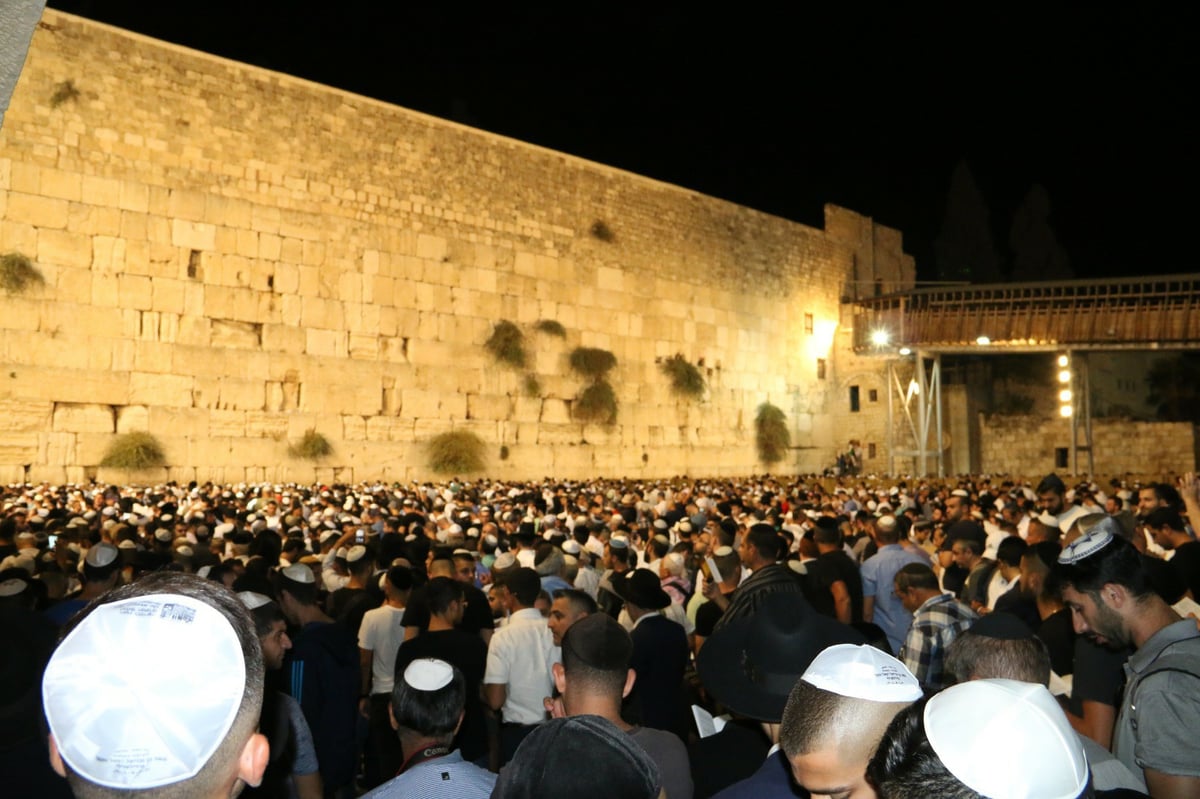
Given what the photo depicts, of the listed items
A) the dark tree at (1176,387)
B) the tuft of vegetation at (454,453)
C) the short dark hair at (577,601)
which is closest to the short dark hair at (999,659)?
the short dark hair at (577,601)

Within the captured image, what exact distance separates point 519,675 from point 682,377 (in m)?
18.9

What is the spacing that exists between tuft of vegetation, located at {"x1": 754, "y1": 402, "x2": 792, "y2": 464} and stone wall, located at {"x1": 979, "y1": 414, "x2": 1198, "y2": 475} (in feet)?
23.8

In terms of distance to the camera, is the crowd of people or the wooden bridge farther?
the wooden bridge

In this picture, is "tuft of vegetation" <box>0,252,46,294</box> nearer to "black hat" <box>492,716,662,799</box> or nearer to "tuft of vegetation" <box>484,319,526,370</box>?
"tuft of vegetation" <box>484,319,526,370</box>

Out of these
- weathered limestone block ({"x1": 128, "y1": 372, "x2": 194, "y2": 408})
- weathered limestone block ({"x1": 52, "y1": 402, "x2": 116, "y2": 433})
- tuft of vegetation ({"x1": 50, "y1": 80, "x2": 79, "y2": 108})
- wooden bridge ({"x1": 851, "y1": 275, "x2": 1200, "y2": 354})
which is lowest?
weathered limestone block ({"x1": 52, "y1": 402, "x2": 116, "y2": 433})

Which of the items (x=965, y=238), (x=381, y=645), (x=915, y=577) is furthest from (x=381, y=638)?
(x=965, y=238)

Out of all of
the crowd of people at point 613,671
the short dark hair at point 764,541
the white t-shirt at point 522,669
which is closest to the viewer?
the crowd of people at point 613,671

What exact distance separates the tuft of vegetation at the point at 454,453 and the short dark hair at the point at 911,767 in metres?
16.8

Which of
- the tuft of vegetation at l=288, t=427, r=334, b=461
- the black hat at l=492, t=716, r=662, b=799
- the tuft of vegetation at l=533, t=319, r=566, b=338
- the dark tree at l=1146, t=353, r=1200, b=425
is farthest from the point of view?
the dark tree at l=1146, t=353, r=1200, b=425

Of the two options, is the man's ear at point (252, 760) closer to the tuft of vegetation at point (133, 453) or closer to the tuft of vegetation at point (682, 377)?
Answer: the tuft of vegetation at point (133, 453)

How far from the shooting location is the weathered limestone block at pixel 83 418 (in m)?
14.1

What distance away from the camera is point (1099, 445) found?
87.5ft

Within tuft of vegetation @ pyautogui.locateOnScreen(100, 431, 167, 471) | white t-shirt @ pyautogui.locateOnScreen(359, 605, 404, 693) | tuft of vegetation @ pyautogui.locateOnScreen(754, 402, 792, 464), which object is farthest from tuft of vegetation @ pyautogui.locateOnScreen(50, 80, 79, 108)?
tuft of vegetation @ pyautogui.locateOnScreen(754, 402, 792, 464)

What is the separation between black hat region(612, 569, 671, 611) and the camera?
4273 mm
